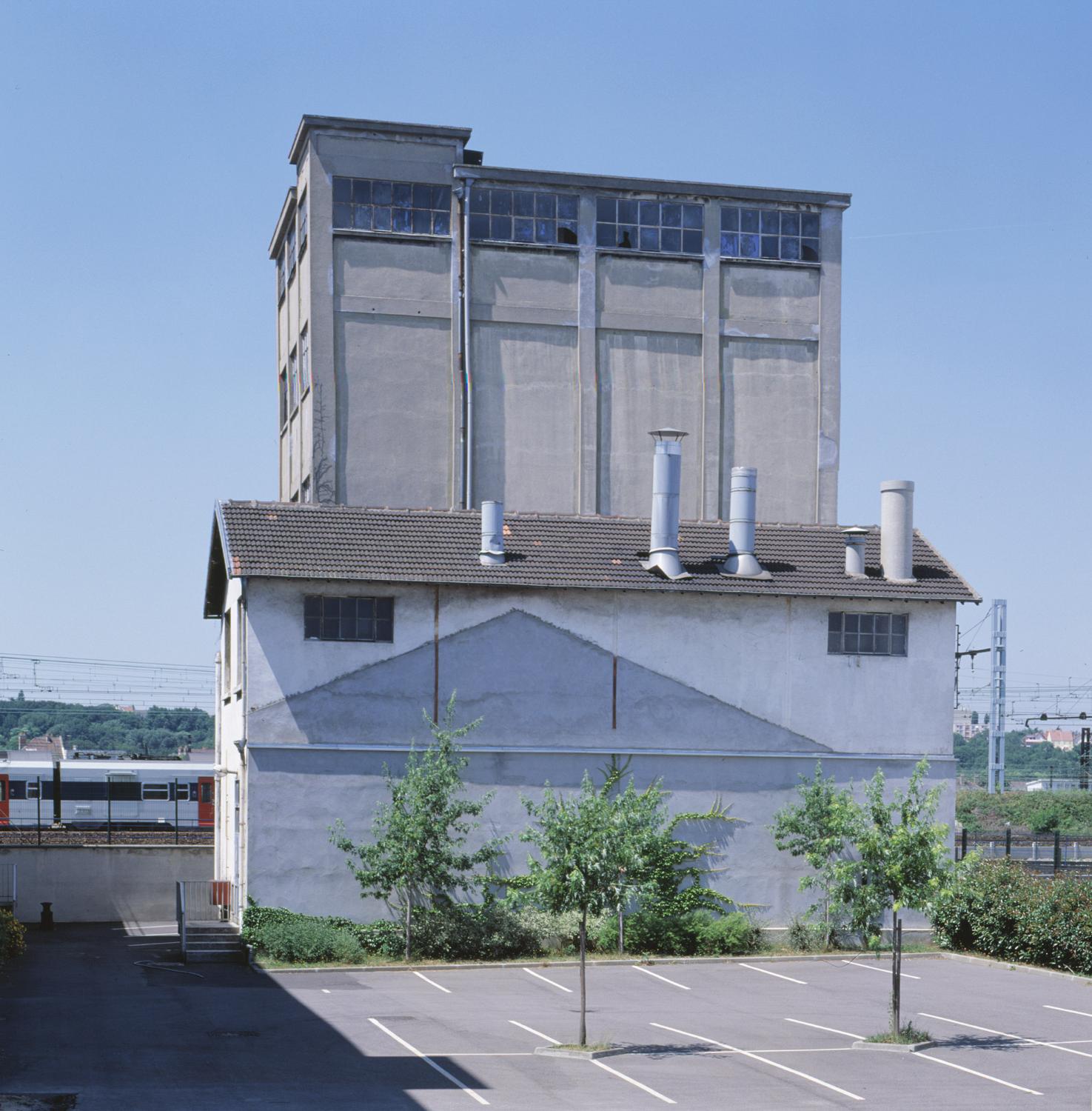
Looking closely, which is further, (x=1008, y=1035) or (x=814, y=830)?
(x=814, y=830)

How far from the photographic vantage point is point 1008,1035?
1061 inches

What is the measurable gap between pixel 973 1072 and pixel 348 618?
60.0 ft

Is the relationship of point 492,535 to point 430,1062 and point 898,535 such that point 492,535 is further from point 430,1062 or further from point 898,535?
point 430,1062

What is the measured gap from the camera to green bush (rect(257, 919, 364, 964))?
111ft

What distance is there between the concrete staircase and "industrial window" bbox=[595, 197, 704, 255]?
2465cm

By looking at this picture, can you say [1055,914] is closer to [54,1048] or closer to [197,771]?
[54,1048]

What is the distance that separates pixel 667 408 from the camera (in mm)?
49844

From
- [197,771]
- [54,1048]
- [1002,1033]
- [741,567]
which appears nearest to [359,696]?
[741,567]

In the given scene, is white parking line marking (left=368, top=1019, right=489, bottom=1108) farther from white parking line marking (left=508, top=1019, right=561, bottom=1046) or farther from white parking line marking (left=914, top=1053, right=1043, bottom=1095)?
white parking line marking (left=914, top=1053, right=1043, bottom=1095)

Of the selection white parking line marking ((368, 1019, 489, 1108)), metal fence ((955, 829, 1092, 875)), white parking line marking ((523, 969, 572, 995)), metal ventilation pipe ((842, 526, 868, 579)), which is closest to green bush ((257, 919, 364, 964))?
white parking line marking ((523, 969, 572, 995))

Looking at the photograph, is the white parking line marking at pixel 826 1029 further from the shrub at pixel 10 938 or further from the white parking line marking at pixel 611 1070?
the shrub at pixel 10 938

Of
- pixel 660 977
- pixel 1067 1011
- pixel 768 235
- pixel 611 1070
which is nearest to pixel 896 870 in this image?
pixel 611 1070

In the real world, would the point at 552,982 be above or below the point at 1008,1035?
below

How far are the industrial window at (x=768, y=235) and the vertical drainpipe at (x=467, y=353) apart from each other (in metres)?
8.26
